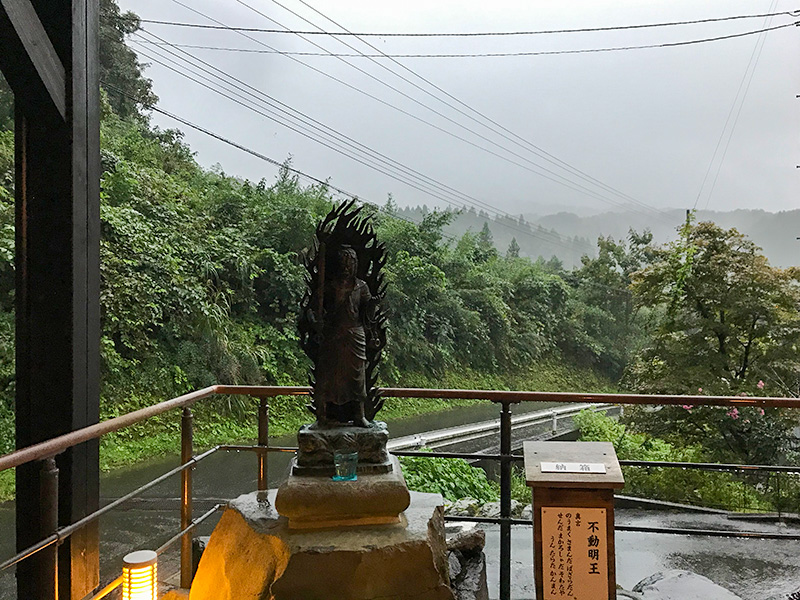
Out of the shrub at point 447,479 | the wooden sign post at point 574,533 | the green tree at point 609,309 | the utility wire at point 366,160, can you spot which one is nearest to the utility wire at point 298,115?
the utility wire at point 366,160

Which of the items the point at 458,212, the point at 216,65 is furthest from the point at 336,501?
the point at 458,212

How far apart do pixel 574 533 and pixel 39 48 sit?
2.49m

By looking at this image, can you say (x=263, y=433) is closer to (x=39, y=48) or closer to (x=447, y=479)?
(x=39, y=48)

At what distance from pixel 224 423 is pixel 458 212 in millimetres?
4901

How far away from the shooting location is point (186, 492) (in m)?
2.42

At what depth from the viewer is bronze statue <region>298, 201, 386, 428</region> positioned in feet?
6.85

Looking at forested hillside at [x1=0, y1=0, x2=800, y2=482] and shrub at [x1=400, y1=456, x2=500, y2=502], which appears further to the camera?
forested hillside at [x1=0, y1=0, x2=800, y2=482]

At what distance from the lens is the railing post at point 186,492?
238 centimetres

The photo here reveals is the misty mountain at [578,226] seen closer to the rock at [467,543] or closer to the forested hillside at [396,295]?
the forested hillside at [396,295]

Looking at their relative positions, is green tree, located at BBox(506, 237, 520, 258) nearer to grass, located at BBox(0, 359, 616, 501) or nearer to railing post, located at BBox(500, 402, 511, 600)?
grass, located at BBox(0, 359, 616, 501)

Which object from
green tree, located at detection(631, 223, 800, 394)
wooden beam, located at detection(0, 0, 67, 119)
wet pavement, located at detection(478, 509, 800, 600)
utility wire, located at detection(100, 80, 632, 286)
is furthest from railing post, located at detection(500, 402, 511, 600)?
utility wire, located at detection(100, 80, 632, 286)

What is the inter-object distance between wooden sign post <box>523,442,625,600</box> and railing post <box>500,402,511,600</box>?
0.39 m

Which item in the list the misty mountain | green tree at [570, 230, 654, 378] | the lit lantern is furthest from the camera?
green tree at [570, 230, 654, 378]

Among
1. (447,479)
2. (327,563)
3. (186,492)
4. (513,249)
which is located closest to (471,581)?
(327,563)
